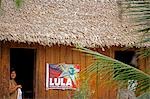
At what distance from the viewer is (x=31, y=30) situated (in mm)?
10516

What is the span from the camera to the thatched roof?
10.3 meters

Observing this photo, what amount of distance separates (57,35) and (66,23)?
30.2 inches

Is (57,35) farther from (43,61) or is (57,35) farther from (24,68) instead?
(24,68)

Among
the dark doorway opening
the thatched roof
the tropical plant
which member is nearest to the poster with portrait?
the thatched roof

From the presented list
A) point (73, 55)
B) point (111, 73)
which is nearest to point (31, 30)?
point (73, 55)

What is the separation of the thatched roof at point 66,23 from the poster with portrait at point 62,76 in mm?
697

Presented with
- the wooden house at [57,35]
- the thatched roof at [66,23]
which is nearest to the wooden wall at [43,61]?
the wooden house at [57,35]

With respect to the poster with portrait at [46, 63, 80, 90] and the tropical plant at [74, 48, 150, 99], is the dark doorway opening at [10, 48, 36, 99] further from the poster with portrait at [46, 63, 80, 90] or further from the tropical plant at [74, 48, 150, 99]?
the tropical plant at [74, 48, 150, 99]

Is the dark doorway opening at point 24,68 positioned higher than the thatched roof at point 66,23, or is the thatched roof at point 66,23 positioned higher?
the thatched roof at point 66,23

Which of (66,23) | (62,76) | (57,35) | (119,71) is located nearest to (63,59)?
(62,76)

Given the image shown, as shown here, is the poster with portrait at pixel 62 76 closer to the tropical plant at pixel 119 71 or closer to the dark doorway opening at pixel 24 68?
the dark doorway opening at pixel 24 68

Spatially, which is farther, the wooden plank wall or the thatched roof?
the wooden plank wall

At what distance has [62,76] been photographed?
10836mm

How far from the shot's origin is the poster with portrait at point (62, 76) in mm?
10688
